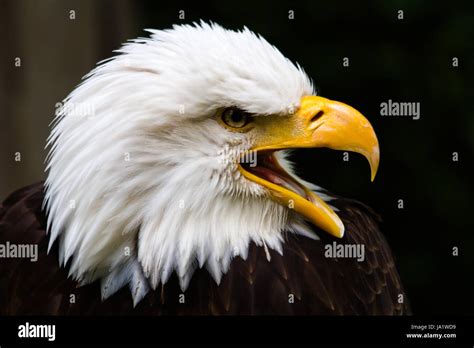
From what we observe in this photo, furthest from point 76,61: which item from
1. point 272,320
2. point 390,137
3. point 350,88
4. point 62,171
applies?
point 272,320

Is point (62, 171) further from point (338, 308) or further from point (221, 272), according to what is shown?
point (338, 308)

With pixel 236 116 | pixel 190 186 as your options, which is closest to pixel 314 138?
pixel 236 116

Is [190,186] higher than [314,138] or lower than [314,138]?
lower

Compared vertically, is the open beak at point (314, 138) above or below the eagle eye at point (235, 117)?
below

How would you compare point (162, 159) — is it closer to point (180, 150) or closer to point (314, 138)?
point (180, 150)

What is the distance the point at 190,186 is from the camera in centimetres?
204

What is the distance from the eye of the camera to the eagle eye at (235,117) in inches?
80.4

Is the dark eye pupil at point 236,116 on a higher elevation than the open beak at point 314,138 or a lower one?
higher

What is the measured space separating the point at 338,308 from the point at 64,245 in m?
0.74

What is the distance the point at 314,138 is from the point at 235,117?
0.67ft

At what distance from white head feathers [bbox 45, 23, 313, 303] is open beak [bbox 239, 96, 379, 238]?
0.12ft

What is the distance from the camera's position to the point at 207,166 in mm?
2057

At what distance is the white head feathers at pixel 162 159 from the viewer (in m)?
2.00

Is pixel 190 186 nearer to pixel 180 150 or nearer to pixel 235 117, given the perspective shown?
pixel 180 150
